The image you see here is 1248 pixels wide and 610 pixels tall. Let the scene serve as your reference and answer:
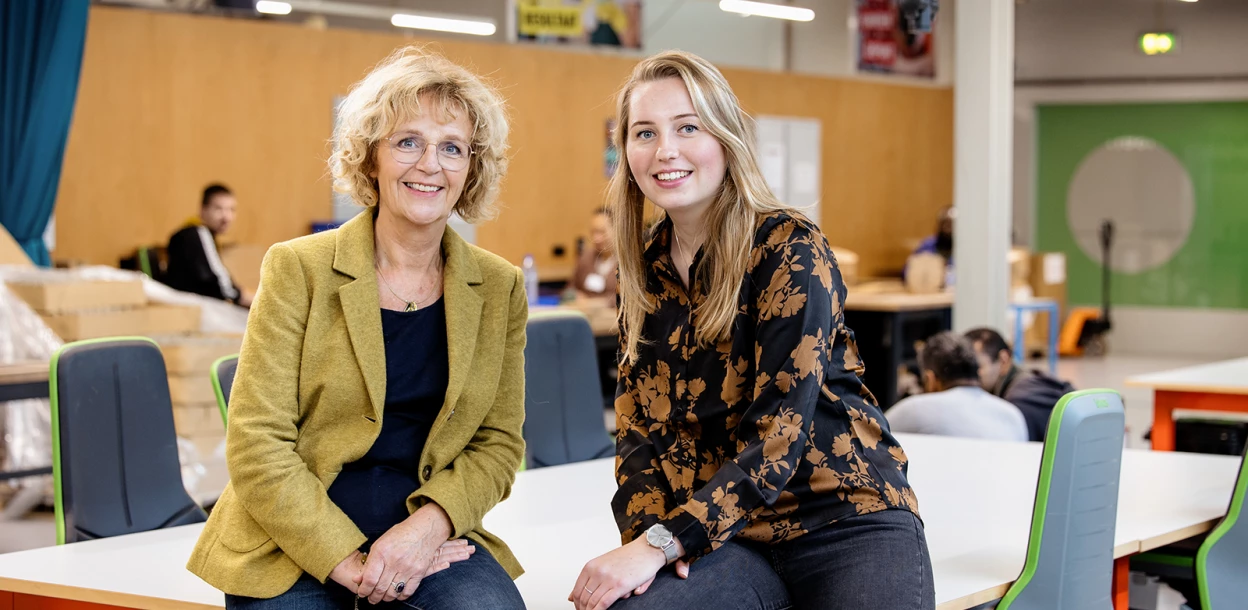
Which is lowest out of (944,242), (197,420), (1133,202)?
(197,420)

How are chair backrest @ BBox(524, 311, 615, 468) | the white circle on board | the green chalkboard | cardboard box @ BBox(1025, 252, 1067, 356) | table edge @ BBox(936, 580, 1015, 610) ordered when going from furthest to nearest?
the white circle on board → the green chalkboard → cardboard box @ BBox(1025, 252, 1067, 356) → chair backrest @ BBox(524, 311, 615, 468) → table edge @ BBox(936, 580, 1015, 610)

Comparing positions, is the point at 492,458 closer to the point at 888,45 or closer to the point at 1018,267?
the point at 1018,267

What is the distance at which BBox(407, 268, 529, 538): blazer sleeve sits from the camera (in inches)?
81.7

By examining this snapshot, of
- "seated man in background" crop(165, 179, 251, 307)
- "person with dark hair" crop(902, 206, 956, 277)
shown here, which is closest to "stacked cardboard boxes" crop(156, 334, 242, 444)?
"seated man in background" crop(165, 179, 251, 307)

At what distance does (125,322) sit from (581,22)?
6.23 meters

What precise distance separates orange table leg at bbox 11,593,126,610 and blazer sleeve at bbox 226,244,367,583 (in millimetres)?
594

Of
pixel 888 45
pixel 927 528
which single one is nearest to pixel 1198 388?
pixel 927 528

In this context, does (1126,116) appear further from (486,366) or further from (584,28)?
(486,366)

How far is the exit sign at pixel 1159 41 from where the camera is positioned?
12.6 metres

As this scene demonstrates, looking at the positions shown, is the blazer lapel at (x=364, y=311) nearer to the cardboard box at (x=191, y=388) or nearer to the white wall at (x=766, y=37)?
the cardboard box at (x=191, y=388)

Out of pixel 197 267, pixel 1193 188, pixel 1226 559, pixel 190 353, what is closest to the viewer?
pixel 1226 559

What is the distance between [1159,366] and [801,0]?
5.14 m

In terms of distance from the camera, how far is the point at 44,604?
243 centimetres

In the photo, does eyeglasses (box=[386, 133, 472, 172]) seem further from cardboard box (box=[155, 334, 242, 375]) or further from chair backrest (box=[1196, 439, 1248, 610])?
cardboard box (box=[155, 334, 242, 375])
